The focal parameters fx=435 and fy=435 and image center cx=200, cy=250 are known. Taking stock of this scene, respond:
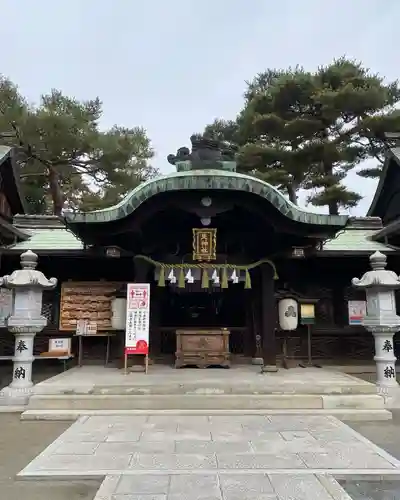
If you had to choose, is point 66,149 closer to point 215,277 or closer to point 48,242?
point 48,242

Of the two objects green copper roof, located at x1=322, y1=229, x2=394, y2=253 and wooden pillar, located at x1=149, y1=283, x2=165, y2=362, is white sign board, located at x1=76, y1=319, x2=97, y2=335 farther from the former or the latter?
green copper roof, located at x1=322, y1=229, x2=394, y2=253

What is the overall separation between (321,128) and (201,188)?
1773cm

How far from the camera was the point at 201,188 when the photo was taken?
9.66 m

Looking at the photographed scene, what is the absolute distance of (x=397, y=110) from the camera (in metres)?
23.1

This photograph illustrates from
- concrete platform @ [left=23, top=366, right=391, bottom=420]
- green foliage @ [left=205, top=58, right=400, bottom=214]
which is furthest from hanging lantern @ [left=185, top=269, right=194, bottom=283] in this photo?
green foliage @ [left=205, top=58, right=400, bottom=214]

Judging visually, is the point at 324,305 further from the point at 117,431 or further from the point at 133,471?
the point at 133,471

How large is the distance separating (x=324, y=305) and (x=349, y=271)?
125 cm

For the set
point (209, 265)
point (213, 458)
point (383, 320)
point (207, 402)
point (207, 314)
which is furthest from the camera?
point (207, 314)

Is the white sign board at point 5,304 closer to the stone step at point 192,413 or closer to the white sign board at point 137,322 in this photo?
the white sign board at point 137,322

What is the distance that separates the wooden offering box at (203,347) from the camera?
36.2ft

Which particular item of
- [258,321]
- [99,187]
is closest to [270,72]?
[99,187]

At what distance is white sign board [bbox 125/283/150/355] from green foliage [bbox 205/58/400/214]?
16339 mm

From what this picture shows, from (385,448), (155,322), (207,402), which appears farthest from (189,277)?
(385,448)

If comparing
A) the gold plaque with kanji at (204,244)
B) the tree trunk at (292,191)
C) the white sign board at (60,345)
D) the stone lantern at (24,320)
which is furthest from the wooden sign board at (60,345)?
the tree trunk at (292,191)
